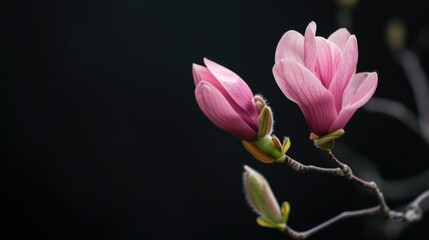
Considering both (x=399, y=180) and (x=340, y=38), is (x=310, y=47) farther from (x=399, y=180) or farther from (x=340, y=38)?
(x=399, y=180)

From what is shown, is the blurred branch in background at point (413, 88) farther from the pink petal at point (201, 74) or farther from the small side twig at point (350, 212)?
the pink petal at point (201, 74)

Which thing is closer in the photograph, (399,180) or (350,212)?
(350,212)

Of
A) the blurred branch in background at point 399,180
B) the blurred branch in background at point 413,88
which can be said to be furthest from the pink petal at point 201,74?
the blurred branch in background at point 399,180

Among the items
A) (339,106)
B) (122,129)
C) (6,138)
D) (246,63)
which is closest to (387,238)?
(246,63)

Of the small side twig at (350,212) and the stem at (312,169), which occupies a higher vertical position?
the stem at (312,169)

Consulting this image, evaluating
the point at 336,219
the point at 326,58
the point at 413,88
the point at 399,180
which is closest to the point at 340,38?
the point at 326,58

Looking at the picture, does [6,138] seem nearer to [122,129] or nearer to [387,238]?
[122,129]
